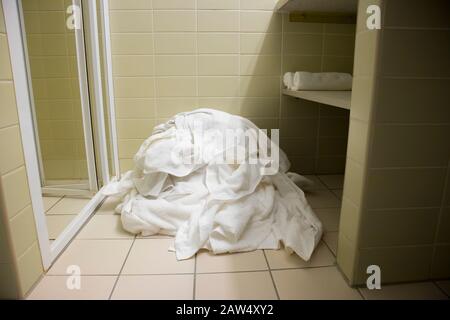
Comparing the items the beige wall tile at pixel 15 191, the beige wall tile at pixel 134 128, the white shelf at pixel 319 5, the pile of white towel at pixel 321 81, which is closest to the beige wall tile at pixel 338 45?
the white shelf at pixel 319 5

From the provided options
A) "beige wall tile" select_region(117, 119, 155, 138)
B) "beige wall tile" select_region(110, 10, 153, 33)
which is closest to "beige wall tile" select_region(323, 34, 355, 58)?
"beige wall tile" select_region(110, 10, 153, 33)

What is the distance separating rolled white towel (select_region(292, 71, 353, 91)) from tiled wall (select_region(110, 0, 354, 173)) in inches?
9.8

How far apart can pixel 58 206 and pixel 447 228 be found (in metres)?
1.55

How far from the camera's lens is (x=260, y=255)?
1.13m

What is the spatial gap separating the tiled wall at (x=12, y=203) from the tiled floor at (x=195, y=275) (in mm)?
80

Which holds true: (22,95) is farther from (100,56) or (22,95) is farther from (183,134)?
(100,56)

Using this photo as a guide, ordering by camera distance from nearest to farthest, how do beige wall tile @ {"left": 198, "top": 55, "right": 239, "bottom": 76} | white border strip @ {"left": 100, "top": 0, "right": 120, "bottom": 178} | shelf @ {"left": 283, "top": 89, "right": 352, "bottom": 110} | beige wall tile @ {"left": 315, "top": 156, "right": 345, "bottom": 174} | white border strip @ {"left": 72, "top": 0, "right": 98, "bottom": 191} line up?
shelf @ {"left": 283, "top": 89, "right": 352, "bottom": 110} < white border strip @ {"left": 72, "top": 0, "right": 98, "bottom": 191} < white border strip @ {"left": 100, "top": 0, "right": 120, "bottom": 178} < beige wall tile @ {"left": 198, "top": 55, "right": 239, "bottom": 76} < beige wall tile @ {"left": 315, "top": 156, "right": 345, "bottom": 174}

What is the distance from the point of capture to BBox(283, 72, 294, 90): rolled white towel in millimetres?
1720

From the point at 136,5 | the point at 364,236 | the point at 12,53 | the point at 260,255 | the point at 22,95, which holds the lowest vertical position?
the point at 260,255

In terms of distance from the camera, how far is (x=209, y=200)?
126 centimetres

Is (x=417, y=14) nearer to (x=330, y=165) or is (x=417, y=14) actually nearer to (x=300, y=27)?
(x=300, y=27)

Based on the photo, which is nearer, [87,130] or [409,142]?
[409,142]

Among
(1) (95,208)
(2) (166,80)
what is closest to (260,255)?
(1) (95,208)

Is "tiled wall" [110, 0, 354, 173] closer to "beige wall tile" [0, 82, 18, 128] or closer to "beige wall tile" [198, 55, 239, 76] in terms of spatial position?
"beige wall tile" [198, 55, 239, 76]
